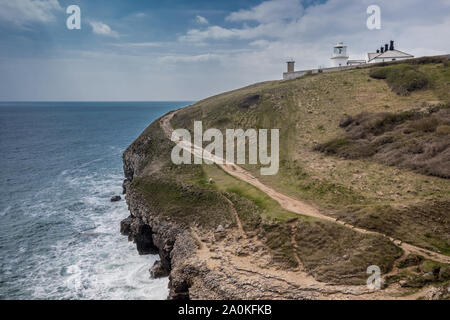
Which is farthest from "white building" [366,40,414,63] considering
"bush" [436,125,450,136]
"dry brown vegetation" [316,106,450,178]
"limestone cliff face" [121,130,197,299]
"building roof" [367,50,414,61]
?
"limestone cliff face" [121,130,197,299]

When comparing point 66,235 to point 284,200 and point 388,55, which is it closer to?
point 284,200

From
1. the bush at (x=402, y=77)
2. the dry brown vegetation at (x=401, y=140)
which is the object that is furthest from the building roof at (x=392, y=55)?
the dry brown vegetation at (x=401, y=140)

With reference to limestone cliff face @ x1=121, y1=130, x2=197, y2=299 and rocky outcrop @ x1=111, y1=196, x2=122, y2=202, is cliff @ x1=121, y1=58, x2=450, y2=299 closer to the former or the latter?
limestone cliff face @ x1=121, y1=130, x2=197, y2=299

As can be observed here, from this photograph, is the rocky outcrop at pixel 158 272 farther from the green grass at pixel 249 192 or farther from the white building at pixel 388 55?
the white building at pixel 388 55

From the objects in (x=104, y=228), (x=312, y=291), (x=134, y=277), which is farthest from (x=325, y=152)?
(x=104, y=228)

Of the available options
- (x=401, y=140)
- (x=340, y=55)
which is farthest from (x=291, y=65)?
(x=401, y=140)

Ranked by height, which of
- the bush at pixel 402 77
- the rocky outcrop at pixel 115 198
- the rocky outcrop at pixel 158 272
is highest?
the bush at pixel 402 77

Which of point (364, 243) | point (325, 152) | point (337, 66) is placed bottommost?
point (364, 243)
